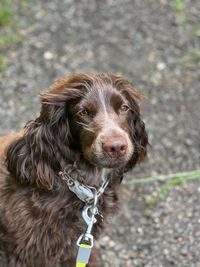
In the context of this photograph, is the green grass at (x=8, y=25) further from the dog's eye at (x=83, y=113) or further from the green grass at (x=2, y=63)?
the dog's eye at (x=83, y=113)

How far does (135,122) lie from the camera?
375 centimetres

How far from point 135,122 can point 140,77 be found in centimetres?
228

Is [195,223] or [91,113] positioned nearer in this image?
[91,113]

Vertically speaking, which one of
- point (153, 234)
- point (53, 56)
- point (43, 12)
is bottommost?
point (153, 234)

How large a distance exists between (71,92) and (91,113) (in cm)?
17

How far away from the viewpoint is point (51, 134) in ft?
11.7

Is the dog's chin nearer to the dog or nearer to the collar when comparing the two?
the dog

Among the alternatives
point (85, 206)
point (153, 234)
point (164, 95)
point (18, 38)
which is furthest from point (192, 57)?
point (85, 206)

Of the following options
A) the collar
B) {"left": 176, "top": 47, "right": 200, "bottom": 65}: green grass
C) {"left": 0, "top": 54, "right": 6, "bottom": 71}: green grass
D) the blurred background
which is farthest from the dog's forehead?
{"left": 176, "top": 47, "right": 200, "bottom": 65}: green grass

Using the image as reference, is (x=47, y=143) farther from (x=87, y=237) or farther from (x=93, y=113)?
(x=87, y=237)

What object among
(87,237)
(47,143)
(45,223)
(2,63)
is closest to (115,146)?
(47,143)

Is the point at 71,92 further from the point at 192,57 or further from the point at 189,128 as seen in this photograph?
the point at 192,57

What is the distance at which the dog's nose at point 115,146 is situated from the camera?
3240 mm

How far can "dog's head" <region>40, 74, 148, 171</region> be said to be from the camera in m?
3.34
